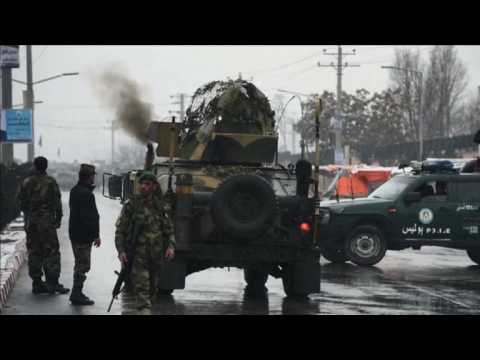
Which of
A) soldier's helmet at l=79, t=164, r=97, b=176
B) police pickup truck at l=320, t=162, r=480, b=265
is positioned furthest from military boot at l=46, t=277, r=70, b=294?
police pickup truck at l=320, t=162, r=480, b=265

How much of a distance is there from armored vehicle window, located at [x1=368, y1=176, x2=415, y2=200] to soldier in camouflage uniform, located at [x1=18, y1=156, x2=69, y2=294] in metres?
7.47

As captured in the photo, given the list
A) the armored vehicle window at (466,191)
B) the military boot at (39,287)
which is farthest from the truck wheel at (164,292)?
the armored vehicle window at (466,191)

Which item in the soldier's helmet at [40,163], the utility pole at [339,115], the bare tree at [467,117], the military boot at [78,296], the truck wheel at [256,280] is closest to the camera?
the military boot at [78,296]

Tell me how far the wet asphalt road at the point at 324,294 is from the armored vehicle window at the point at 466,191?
135 cm

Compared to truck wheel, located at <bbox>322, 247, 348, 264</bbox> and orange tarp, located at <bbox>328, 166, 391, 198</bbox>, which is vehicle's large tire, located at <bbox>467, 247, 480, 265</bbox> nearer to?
truck wheel, located at <bbox>322, 247, 348, 264</bbox>

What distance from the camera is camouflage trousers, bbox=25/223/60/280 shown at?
43.9ft

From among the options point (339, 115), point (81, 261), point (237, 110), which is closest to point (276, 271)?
point (237, 110)

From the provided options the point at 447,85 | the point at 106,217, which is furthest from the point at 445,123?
the point at 106,217

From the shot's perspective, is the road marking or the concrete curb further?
the road marking

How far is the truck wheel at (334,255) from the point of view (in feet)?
61.2

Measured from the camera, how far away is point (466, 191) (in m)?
18.4

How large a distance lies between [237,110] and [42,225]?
137 inches

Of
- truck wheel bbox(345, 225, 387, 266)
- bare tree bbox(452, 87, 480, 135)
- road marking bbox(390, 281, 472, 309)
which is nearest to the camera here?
road marking bbox(390, 281, 472, 309)

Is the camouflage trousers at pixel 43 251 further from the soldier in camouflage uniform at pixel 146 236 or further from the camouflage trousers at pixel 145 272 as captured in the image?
the camouflage trousers at pixel 145 272
